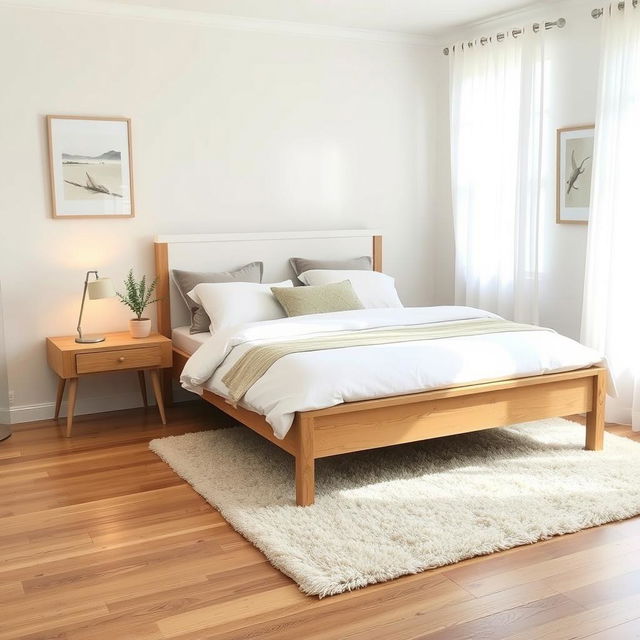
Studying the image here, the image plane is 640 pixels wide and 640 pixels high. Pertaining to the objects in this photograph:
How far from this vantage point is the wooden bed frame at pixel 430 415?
350cm

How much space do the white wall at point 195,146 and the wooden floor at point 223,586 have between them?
1.71 meters

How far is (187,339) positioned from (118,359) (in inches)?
17.8

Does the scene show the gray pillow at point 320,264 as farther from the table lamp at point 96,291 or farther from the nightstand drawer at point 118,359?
the table lamp at point 96,291

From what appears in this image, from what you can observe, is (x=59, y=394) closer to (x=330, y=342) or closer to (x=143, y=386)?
(x=143, y=386)

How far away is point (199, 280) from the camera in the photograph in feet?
17.2

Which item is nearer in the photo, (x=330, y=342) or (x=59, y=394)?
(x=330, y=342)

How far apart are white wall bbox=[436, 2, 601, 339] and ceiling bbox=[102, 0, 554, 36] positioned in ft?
0.88

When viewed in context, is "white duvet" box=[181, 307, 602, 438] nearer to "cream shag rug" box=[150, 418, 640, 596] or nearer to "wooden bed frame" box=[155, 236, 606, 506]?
"wooden bed frame" box=[155, 236, 606, 506]

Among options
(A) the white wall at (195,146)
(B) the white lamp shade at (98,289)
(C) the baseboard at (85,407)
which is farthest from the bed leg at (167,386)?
(B) the white lamp shade at (98,289)

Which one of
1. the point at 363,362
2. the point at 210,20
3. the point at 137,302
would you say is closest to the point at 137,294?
the point at 137,302

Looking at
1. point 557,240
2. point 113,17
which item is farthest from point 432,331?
point 113,17

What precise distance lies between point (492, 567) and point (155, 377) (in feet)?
8.61

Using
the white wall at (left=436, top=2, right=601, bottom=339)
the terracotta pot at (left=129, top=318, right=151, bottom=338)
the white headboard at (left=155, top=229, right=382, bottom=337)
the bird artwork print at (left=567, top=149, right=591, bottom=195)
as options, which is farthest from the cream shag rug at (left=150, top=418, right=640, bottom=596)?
the bird artwork print at (left=567, top=149, right=591, bottom=195)

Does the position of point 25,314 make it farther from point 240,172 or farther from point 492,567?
point 492,567
